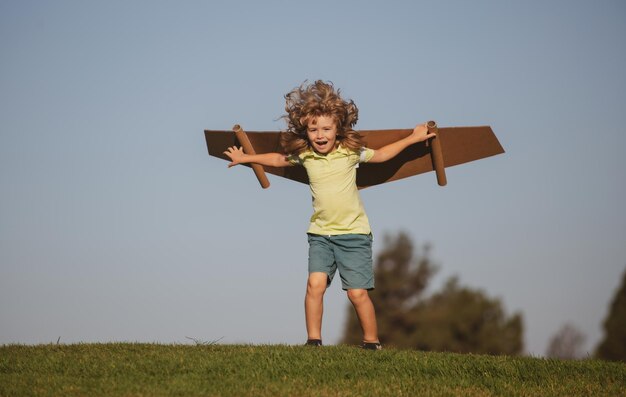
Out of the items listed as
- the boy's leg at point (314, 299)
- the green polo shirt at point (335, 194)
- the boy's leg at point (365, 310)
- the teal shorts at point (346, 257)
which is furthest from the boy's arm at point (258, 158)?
the boy's leg at point (365, 310)

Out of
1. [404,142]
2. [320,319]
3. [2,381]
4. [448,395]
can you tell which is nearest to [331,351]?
[320,319]

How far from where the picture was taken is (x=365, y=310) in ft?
28.1

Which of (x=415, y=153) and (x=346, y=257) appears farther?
(x=415, y=153)

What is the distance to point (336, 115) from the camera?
8.55 m

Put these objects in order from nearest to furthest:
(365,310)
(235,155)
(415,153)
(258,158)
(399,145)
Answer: (365,310) < (399,145) < (258,158) < (235,155) < (415,153)

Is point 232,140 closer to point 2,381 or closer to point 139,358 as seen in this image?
point 139,358

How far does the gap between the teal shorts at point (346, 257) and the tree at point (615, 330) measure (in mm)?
19608

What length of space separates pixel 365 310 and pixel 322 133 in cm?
184

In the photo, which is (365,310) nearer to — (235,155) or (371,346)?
(371,346)

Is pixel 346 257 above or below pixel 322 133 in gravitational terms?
below

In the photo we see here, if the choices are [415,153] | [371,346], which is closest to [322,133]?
[415,153]

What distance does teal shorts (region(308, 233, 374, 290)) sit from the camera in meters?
8.49

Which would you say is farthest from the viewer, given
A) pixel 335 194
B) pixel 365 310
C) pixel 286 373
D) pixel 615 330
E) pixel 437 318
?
pixel 437 318

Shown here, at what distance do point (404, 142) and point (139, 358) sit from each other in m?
3.46
